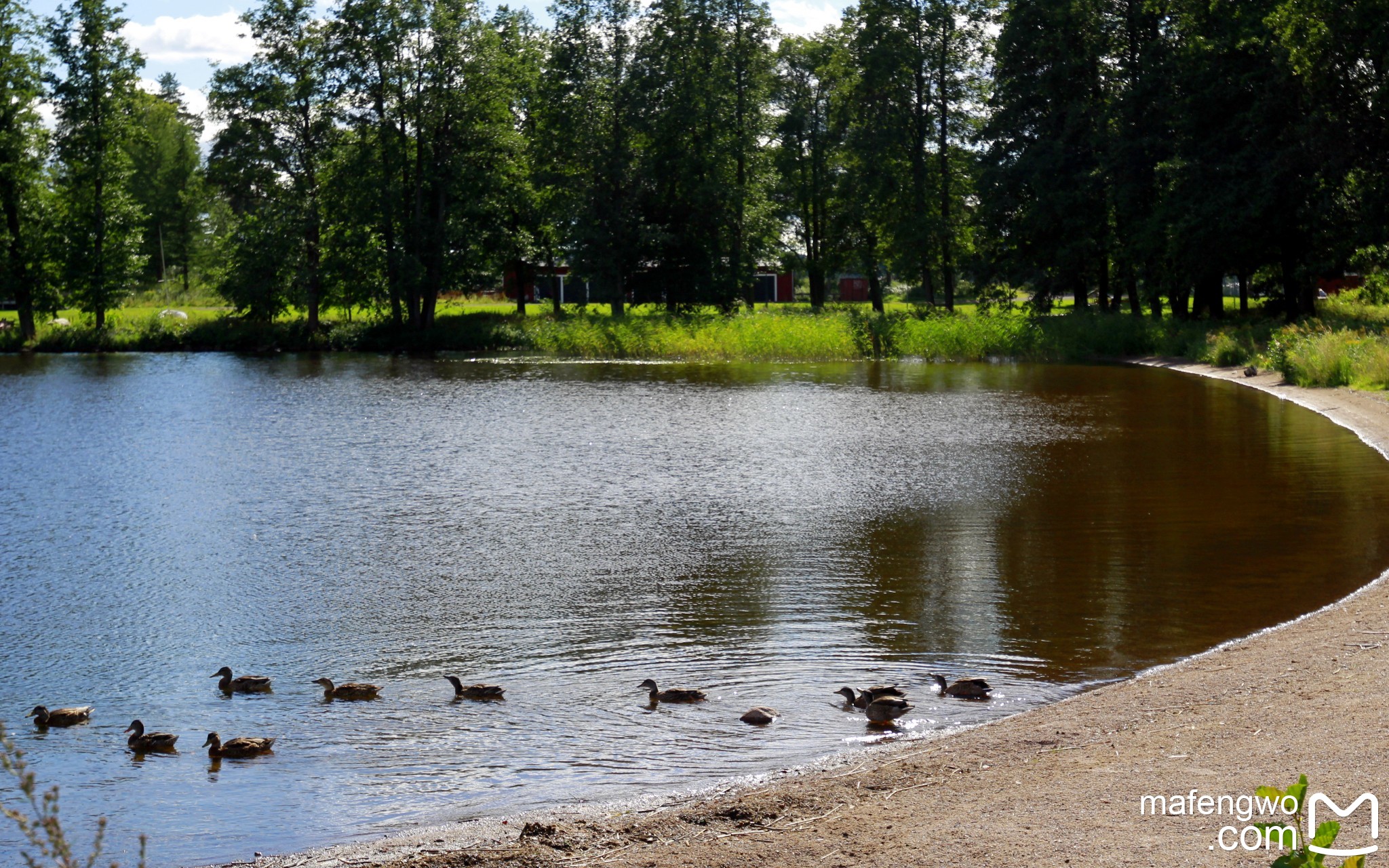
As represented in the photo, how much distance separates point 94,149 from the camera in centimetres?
5953

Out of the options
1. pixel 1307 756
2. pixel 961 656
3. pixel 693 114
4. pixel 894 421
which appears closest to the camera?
pixel 1307 756

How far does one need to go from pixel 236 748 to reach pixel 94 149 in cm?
5922

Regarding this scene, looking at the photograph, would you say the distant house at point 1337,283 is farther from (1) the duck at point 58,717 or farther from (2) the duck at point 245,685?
(1) the duck at point 58,717

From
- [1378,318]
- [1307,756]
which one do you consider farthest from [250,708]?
[1378,318]

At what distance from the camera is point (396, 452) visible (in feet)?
80.8

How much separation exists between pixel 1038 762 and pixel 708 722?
2.74 meters

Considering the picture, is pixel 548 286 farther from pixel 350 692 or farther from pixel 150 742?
pixel 150 742

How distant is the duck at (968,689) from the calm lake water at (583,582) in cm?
10

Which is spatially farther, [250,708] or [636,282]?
[636,282]

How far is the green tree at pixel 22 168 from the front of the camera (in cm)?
5738

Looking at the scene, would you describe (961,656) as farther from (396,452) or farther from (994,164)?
(994,164)

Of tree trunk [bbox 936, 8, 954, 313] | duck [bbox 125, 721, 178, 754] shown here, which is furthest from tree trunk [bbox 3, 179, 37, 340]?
duck [bbox 125, 721, 178, 754]

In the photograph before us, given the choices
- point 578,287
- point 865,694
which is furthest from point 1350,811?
→ point 578,287

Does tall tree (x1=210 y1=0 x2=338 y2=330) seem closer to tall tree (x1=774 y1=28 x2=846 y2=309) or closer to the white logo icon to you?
tall tree (x1=774 y1=28 x2=846 y2=309)
